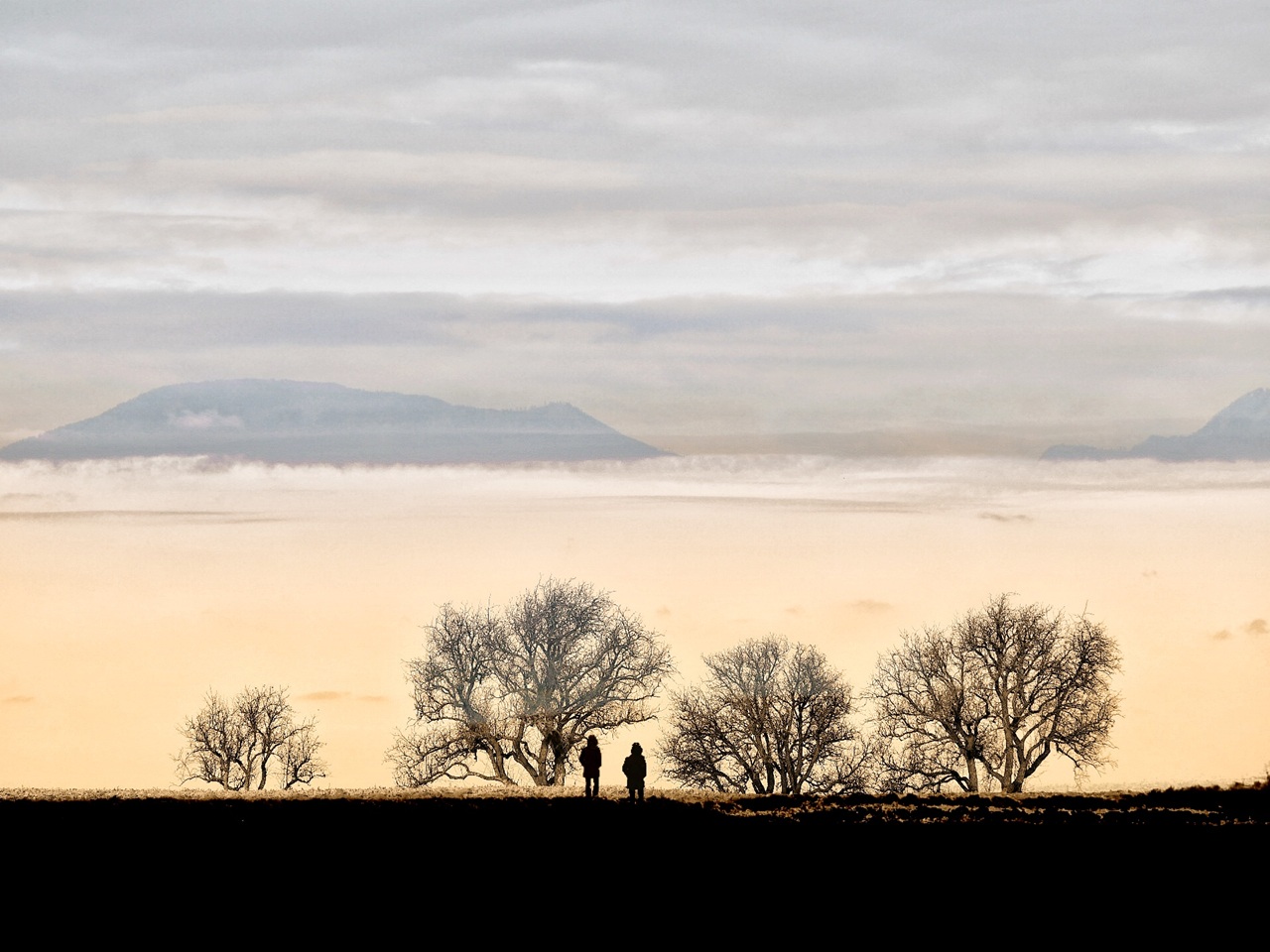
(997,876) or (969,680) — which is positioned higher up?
(969,680)

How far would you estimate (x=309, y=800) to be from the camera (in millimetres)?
36906

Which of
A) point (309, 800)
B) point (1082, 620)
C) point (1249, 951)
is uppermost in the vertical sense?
point (1082, 620)

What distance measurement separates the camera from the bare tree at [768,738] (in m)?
58.9

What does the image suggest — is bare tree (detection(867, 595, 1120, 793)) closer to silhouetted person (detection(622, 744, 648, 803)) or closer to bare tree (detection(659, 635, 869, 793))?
bare tree (detection(659, 635, 869, 793))

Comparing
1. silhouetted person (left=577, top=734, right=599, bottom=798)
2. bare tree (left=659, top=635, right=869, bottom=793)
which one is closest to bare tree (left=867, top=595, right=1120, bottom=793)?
bare tree (left=659, top=635, right=869, bottom=793)

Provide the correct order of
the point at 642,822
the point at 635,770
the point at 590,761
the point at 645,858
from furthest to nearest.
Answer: the point at 590,761, the point at 635,770, the point at 642,822, the point at 645,858

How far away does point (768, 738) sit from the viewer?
59.3 m

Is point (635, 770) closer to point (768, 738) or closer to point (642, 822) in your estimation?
point (642, 822)

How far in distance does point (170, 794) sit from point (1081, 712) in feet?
120

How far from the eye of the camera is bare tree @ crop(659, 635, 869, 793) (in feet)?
193

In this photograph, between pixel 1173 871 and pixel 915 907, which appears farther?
pixel 1173 871

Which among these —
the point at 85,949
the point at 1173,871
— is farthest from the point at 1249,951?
the point at 85,949

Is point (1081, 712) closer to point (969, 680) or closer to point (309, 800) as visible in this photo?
point (969, 680)

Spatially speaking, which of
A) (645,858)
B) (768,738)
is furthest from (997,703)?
(645,858)
